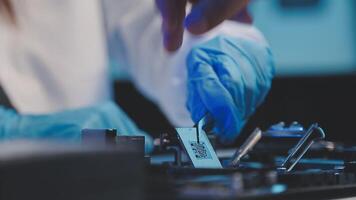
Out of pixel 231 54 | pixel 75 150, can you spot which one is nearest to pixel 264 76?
pixel 231 54

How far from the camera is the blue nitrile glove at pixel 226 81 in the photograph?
1147 millimetres

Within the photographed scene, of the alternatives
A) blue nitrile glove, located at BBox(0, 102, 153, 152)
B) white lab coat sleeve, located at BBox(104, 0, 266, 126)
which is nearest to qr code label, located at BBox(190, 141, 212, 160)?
blue nitrile glove, located at BBox(0, 102, 153, 152)

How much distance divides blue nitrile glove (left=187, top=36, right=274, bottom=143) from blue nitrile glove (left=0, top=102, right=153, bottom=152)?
4.4 inches

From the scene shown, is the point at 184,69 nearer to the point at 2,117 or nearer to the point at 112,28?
the point at 112,28

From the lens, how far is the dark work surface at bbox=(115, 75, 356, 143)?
1.32 metres

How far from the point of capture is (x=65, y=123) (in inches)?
44.3

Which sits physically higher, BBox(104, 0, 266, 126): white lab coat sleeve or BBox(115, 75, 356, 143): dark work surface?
BBox(104, 0, 266, 126): white lab coat sleeve

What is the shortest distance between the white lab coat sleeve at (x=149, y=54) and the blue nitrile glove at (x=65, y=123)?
11 cm

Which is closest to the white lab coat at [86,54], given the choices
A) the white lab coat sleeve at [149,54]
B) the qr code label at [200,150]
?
the white lab coat sleeve at [149,54]

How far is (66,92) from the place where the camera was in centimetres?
125

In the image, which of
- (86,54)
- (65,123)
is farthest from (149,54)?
(65,123)

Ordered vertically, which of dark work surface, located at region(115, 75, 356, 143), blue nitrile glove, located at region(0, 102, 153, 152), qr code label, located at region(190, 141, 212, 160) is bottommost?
dark work surface, located at region(115, 75, 356, 143)

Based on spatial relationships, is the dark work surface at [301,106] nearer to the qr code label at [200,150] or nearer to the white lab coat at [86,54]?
the white lab coat at [86,54]

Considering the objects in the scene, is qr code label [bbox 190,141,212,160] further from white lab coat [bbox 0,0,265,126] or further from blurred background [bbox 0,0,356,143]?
blurred background [bbox 0,0,356,143]
